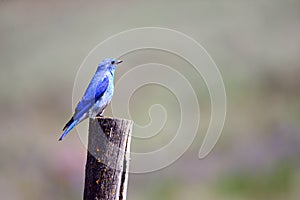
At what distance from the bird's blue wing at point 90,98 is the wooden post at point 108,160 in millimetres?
1836

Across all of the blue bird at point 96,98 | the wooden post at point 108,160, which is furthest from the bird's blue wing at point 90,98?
the wooden post at point 108,160

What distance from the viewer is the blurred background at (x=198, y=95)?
14.5 metres

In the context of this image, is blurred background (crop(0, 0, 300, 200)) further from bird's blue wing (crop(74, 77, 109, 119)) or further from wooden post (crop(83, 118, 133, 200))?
wooden post (crop(83, 118, 133, 200))

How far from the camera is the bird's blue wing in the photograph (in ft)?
21.9

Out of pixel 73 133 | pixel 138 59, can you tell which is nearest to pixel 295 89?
pixel 138 59

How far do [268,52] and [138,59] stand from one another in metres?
3.12

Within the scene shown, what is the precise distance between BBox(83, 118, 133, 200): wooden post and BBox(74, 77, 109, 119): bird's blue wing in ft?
6.03

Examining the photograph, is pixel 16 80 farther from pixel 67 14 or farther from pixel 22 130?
pixel 67 14

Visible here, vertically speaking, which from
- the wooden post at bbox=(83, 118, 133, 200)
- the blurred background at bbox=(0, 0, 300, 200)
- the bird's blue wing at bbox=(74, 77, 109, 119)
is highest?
the blurred background at bbox=(0, 0, 300, 200)

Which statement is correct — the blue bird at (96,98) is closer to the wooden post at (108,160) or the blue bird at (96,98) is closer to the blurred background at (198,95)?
the wooden post at (108,160)

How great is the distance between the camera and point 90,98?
6.80 m

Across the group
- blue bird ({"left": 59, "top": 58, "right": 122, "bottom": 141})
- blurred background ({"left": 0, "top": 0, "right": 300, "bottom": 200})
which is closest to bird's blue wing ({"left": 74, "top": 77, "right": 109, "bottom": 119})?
blue bird ({"left": 59, "top": 58, "right": 122, "bottom": 141})

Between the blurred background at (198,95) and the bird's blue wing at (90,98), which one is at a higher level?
the blurred background at (198,95)

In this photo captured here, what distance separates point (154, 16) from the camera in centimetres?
1858
